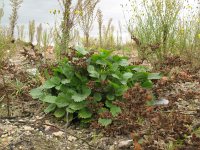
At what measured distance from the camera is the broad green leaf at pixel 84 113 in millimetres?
3688

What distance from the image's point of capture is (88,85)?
361cm

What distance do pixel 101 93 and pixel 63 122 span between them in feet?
1.58

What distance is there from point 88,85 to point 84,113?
298mm

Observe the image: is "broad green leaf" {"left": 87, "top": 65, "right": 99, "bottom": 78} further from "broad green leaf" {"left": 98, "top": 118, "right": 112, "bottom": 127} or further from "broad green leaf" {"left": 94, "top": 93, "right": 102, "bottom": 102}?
"broad green leaf" {"left": 98, "top": 118, "right": 112, "bottom": 127}

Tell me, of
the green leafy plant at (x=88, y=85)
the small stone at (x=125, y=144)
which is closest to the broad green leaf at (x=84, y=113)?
the green leafy plant at (x=88, y=85)

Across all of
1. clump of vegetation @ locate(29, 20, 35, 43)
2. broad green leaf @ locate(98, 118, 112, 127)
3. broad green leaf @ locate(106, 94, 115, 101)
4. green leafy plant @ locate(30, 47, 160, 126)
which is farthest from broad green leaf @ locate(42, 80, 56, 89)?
clump of vegetation @ locate(29, 20, 35, 43)

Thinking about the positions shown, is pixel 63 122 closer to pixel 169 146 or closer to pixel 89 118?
pixel 89 118

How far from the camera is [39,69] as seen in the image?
5.13 m

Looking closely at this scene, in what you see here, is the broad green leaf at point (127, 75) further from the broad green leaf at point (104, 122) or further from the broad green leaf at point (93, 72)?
the broad green leaf at point (104, 122)

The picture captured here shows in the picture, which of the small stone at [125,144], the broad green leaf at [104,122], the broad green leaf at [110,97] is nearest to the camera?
the small stone at [125,144]

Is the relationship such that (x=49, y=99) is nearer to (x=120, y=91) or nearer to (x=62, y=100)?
(x=62, y=100)

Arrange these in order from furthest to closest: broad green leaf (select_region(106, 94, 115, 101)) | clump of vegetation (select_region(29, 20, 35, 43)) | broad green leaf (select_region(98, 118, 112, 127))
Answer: clump of vegetation (select_region(29, 20, 35, 43))
broad green leaf (select_region(106, 94, 115, 101))
broad green leaf (select_region(98, 118, 112, 127))

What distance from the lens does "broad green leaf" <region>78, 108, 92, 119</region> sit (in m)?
3.69

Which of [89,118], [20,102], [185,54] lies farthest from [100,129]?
[185,54]
